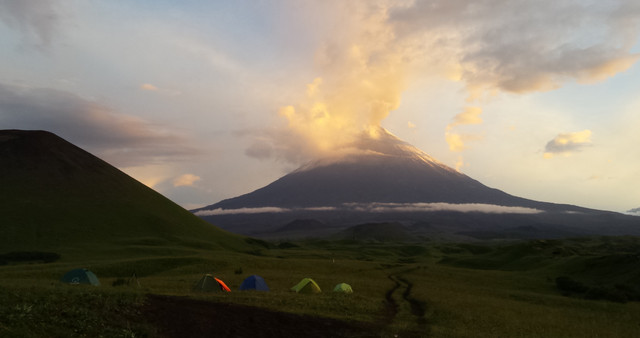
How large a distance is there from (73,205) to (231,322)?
385ft

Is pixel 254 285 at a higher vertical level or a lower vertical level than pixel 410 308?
higher

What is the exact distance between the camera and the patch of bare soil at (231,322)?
19.2 metres

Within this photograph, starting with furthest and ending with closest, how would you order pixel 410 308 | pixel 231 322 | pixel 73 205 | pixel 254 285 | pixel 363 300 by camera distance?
pixel 73 205
pixel 254 285
pixel 363 300
pixel 410 308
pixel 231 322

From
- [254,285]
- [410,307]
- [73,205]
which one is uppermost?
[73,205]

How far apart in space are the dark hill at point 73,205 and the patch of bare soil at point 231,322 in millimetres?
79754

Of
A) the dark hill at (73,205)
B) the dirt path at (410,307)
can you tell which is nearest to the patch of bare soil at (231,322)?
the dirt path at (410,307)

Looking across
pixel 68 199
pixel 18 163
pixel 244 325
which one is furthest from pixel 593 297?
pixel 18 163

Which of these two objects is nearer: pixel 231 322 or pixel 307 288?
pixel 231 322

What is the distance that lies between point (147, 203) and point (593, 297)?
126090 mm

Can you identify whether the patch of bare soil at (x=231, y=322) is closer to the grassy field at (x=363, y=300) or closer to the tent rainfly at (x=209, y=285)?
the grassy field at (x=363, y=300)

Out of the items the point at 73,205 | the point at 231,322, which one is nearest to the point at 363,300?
the point at 231,322

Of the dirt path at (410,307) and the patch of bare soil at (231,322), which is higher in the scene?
the patch of bare soil at (231,322)

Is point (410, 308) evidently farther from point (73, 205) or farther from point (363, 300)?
point (73, 205)

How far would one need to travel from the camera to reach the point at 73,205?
387 feet
